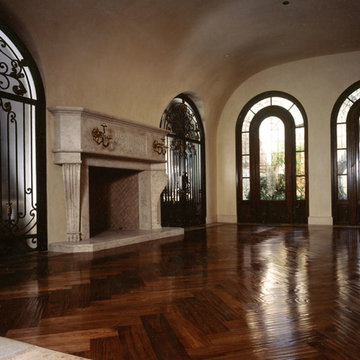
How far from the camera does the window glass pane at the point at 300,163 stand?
Result: 28.8ft

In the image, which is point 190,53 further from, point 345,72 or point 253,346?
point 253,346

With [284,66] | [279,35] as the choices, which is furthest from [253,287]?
[284,66]

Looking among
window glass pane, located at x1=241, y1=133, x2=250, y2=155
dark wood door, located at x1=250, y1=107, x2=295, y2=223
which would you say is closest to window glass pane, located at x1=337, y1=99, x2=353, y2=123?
dark wood door, located at x1=250, y1=107, x2=295, y2=223

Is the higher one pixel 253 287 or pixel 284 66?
pixel 284 66

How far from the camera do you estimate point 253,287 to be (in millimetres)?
3002

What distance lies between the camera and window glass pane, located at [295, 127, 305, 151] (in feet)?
28.8

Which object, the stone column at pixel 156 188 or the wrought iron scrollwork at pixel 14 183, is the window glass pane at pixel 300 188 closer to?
the stone column at pixel 156 188

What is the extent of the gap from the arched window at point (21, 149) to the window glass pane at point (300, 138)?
5.68 meters

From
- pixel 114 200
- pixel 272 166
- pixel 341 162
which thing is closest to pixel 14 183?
pixel 114 200

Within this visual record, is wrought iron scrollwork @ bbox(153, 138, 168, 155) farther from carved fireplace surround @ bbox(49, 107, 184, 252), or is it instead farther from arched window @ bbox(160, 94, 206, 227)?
arched window @ bbox(160, 94, 206, 227)

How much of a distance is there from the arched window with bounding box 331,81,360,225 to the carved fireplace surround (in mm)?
3885

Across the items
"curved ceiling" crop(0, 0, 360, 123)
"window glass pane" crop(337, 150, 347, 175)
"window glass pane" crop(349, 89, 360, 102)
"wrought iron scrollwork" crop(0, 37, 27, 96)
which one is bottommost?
"window glass pane" crop(337, 150, 347, 175)

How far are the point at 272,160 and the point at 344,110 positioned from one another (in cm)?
183

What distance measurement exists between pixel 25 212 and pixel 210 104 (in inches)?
206
